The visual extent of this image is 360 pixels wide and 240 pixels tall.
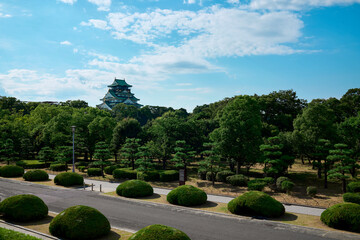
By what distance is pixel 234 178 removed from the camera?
26.5 metres

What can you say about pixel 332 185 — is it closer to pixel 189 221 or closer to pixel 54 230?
pixel 189 221

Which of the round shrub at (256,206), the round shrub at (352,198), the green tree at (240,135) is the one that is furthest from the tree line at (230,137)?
the round shrub at (256,206)

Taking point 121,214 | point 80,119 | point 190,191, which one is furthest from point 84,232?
point 80,119

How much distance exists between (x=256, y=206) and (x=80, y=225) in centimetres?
983

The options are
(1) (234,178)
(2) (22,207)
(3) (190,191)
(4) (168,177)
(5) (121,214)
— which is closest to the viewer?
(2) (22,207)

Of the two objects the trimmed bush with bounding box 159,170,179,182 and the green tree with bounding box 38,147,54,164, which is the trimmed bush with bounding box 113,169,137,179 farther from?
the green tree with bounding box 38,147,54,164

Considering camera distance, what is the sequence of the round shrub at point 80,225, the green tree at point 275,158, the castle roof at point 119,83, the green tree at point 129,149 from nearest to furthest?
1. the round shrub at point 80,225
2. the green tree at point 275,158
3. the green tree at point 129,149
4. the castle roof at point 119,83

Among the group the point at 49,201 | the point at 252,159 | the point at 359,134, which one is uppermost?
the point at 359,134

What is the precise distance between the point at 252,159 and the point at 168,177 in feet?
30.1

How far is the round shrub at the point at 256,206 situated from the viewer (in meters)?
15.6

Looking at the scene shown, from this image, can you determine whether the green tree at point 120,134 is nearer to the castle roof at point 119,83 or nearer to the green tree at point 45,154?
the green tree at point 45,154

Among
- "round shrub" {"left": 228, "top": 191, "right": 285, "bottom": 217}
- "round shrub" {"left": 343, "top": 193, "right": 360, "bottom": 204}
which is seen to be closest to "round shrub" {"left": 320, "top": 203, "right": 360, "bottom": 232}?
"round shrub" {"left": 228, "top": 191, "right": 285, "bottom": 217}

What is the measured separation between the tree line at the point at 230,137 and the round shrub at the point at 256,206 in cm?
900

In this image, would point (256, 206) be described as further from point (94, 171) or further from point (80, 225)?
point (94, 171)
